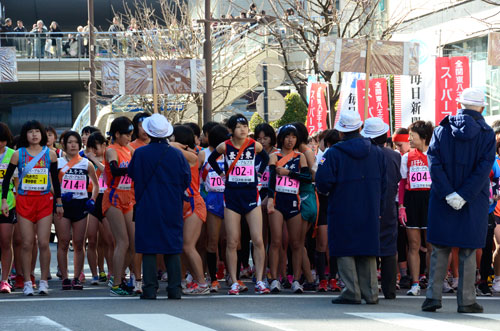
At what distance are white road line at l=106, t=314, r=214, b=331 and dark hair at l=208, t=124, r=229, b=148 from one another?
3.36 metres

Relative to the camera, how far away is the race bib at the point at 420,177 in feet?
37.1

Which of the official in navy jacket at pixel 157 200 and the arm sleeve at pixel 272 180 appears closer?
the official in navy jacket at pixel 157 200

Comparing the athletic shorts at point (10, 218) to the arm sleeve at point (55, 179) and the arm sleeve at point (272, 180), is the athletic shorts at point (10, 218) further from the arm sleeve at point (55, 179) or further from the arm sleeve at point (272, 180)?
the arm sleeve at point (272, 180)

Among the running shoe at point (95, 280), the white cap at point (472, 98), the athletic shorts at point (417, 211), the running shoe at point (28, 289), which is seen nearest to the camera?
the white cap at point (472, 98)

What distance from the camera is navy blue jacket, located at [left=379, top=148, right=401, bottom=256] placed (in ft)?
34.2

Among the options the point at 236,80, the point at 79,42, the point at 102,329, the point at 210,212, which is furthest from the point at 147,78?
the point at 79,42

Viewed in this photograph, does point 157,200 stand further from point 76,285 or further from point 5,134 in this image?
point 5,134

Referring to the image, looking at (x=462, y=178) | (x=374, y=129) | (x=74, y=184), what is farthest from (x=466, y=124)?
(x=74, y=184)

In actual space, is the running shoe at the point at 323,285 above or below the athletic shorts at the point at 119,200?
below

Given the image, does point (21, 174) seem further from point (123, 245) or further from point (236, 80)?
point (236, 80)

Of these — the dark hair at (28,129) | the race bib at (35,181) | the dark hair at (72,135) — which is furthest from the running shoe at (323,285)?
the dark hair at (28,129)

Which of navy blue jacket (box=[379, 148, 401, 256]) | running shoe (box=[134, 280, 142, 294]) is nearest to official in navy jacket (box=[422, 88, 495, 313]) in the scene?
navy blue jacket (box=[379, 148, 401, 256])

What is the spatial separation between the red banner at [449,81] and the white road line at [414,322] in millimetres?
11608

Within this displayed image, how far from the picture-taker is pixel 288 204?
36.5ft
